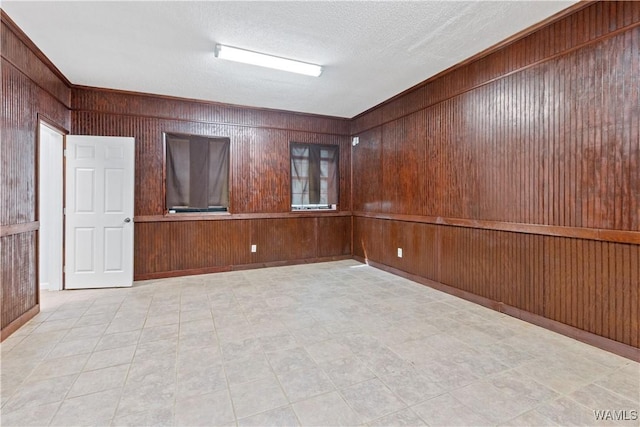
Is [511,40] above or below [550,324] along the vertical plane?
above

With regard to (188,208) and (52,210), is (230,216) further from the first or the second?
(52,210)

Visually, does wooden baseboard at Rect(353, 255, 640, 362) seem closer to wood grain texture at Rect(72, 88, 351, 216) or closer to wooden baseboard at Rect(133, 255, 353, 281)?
wooden baseboard at Rect(133, 255, 353, 281)

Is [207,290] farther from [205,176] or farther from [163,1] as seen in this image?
[163,1]

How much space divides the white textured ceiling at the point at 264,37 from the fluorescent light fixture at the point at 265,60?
94 millimetres

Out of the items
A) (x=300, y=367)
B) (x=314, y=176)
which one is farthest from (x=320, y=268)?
(x=300, y=367)

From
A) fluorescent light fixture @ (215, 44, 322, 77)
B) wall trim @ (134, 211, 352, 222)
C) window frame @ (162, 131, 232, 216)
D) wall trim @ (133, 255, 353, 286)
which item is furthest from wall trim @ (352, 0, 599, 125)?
wall trim @ (133, 255, 353, 286)

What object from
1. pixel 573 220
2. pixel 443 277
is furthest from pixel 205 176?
pixel 573 220

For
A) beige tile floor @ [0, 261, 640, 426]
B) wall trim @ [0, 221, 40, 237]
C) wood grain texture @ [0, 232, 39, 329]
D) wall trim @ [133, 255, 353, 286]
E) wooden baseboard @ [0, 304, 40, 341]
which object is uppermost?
wall trim @ [0, 221, 40, 237]

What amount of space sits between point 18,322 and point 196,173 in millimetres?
2876

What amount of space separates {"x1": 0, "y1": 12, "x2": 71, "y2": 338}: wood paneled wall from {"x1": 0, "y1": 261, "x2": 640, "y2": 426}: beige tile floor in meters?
0.35

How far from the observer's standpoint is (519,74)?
3.14m

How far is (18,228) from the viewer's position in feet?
10.0

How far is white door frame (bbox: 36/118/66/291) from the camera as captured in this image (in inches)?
166

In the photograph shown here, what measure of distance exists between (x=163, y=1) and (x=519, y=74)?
3335mm
